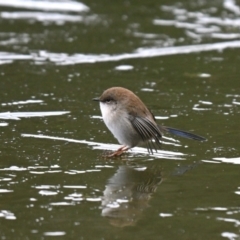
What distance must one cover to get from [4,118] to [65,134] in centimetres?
95

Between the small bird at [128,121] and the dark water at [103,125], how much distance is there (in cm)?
20

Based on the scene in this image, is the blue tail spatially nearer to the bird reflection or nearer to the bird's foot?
the bird's foot

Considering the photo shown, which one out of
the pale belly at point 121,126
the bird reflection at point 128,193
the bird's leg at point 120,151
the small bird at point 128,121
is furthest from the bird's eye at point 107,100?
the bird reflection at point 128,193

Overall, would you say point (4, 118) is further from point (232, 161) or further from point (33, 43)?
point (33, 43)

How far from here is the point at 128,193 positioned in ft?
19.5

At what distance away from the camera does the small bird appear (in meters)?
7.05

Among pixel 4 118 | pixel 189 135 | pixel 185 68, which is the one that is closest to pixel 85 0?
pixel 185 68

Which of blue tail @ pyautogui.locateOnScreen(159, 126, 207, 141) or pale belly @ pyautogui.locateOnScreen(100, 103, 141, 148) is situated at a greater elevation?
pale belly @ pyautogui.locateOnScreen(100, 103, 141, 148)

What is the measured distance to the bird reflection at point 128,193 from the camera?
17.5ft

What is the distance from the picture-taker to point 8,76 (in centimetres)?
1034

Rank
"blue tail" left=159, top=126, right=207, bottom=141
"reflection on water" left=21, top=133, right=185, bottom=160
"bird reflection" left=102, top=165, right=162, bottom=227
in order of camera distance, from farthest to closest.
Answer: "blue tail" left=159, top=126, right=207, bottom=141 < "reflection on water" left=21, top=133, right=185, bottom=160 < "bird reflection" left=102, top=165, right=162, bottom=227

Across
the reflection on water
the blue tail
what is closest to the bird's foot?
the reflection on water

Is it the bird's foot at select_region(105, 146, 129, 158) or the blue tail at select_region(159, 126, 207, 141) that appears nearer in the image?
the bird's foot at select_region(105, 146, 129, 158)

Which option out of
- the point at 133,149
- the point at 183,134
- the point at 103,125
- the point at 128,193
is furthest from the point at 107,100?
the point at 128,193
